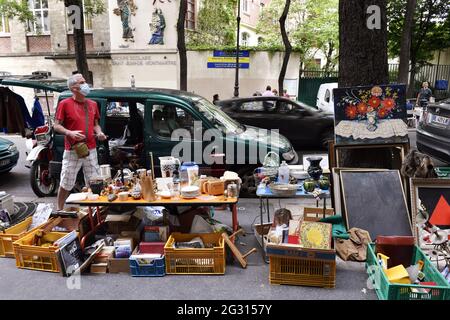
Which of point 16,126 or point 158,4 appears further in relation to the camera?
point 158,4

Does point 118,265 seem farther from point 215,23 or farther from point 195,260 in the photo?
point 215,23

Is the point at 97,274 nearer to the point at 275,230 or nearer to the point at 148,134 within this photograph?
the point at 275,230

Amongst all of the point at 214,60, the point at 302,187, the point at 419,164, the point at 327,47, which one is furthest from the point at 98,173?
the point at 327,47

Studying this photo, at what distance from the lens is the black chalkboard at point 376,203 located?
426cm

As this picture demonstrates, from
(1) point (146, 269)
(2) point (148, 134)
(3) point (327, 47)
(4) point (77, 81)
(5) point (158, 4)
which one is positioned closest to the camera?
(1) point (146, 269)

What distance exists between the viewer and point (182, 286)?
3.64 m

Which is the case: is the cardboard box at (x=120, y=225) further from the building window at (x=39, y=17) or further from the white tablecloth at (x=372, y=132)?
the building window at (x=39, y=17)

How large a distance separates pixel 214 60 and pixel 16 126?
42.8 feet

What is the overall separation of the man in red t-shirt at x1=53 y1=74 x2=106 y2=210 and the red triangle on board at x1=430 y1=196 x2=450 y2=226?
4111 millimetres

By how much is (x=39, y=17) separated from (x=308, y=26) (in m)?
14.7

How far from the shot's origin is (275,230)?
3992mm

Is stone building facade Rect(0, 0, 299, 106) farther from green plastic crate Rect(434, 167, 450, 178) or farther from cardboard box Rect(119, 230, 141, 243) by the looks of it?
cardboard box Rect(119, 230, 141, 243)

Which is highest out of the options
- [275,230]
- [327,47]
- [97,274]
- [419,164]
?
[327,47]

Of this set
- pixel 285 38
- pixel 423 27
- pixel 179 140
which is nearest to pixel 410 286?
pixel 179 140
